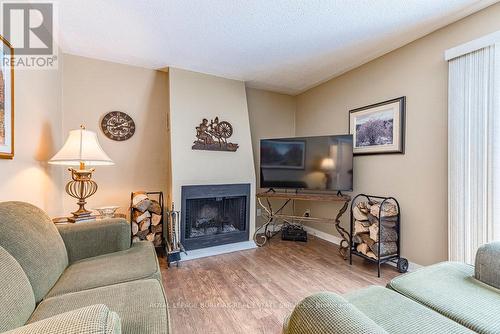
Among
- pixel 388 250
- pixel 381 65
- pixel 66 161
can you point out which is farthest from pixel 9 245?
pixel 381 65

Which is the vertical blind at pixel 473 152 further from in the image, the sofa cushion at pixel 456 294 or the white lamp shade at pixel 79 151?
the white lamp shade at pixel 79 151

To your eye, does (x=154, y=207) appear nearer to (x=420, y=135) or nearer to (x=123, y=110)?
(x=123, y=110)

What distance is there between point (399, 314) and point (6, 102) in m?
2.46

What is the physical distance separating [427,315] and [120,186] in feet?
9.84

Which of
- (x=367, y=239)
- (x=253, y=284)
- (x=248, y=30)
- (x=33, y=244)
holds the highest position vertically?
(x=248, y=30)

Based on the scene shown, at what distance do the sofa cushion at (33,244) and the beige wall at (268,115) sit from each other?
2.64 metres

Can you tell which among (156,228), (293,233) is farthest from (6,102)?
(293,233)

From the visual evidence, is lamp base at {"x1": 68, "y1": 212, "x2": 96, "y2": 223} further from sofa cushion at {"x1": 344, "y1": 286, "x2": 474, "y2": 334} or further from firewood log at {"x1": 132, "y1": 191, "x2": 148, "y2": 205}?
sofa cushion at {"x1": 344, "y1": 286, "x2": 474, "y2": 334}

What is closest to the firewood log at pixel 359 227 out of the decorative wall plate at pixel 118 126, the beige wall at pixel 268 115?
the beige wall at pixel 268 115

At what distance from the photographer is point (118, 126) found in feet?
8.99

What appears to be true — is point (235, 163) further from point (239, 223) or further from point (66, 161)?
point (66, 161)

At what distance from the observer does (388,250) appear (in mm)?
2250

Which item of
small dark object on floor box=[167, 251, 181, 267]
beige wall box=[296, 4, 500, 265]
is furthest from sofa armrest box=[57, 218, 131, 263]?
beige wall box=[296, 4, 500, 265]

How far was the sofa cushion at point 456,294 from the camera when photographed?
0.93m
